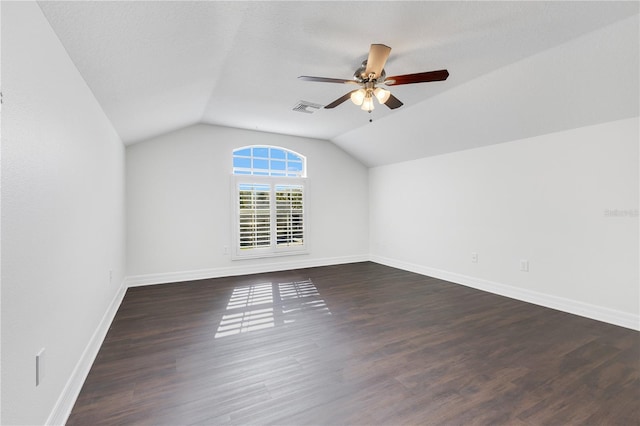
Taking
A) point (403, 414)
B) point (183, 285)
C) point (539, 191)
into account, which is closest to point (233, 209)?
point (183, 285)

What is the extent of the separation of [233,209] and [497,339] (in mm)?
4293

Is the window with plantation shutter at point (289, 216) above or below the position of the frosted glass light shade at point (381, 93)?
below

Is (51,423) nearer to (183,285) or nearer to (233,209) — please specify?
(183,285)

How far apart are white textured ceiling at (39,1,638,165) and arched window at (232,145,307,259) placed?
2012 millimetres

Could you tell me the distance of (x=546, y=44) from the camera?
2.45 meters

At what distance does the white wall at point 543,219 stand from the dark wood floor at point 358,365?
423 millimetres

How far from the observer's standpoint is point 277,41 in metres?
2.32

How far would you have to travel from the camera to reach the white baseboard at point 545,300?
3019 mm

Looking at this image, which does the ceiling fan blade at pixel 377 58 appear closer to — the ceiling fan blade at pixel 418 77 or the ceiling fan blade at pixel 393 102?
the ceiling fan blade at pixel 418 77

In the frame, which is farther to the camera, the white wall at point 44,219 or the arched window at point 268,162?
the arched window at point 268,162

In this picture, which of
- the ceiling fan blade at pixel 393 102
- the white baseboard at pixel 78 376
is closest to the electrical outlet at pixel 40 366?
the white baseboard at pixel 78 376

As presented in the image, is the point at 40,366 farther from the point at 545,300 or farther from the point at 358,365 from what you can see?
the point at 545,300

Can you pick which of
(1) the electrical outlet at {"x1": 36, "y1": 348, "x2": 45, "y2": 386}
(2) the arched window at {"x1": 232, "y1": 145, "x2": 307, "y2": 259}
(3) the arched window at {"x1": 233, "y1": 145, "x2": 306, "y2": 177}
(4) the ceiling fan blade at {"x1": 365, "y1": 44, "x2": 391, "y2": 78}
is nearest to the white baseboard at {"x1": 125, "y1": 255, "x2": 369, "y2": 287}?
(2) the arched window at {"x1": 232, "y1": 145, "x2": 307, "y2": 259}

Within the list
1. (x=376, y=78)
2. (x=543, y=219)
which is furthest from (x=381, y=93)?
(x=543, y=219)
